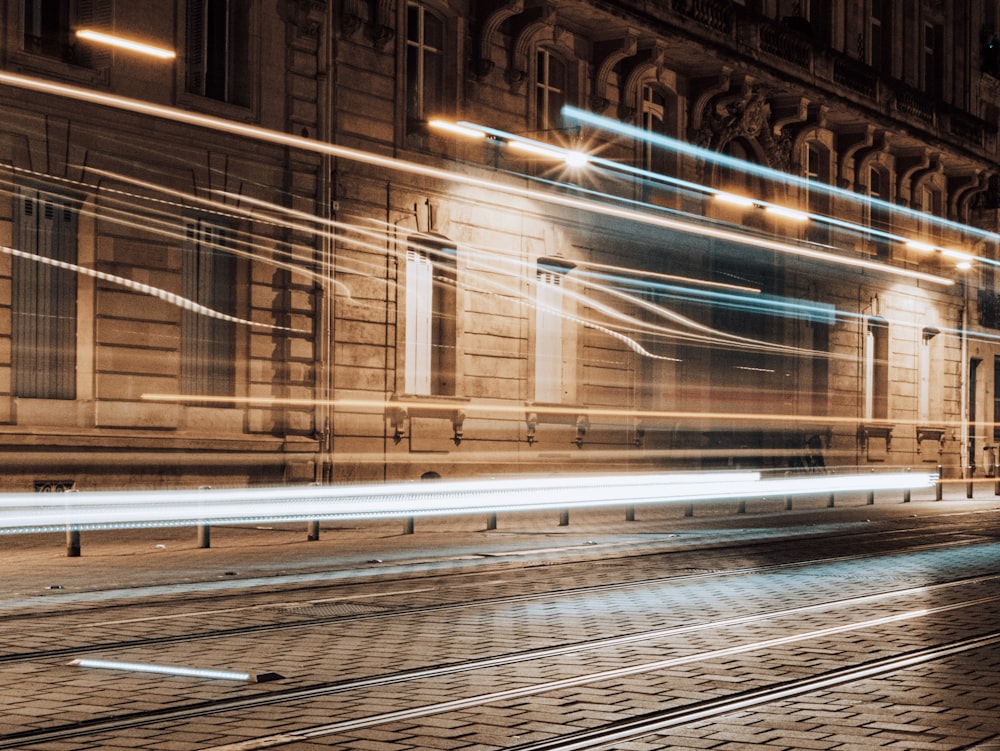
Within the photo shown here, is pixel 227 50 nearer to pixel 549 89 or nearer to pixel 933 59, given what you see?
pixel 549 89

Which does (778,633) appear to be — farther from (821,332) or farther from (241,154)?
(821,332)

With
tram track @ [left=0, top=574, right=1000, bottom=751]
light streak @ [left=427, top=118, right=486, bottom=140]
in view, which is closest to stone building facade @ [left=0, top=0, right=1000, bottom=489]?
light streak @ [left=427, top=118, right=486, bottom=140]

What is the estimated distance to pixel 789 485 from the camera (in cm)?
2725

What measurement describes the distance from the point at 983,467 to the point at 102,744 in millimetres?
42007

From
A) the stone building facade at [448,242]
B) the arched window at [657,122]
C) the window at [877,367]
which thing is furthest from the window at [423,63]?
the window at [877,367]

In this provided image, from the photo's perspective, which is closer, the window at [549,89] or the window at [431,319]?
the window at [431,319]

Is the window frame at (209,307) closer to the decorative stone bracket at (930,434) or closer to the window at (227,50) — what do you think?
the window at (227,50)

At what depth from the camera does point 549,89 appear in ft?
95.3

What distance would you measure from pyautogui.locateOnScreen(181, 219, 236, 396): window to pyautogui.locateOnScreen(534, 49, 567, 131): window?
8593 millimetres

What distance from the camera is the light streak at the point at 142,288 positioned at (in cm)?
1933

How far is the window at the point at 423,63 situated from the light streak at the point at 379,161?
1160 millimetres

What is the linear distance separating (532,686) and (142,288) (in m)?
14.0

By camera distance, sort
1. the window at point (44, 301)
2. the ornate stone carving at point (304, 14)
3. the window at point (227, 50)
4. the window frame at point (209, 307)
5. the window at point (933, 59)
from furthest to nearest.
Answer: the window at point (933, 59)
the ornate stone carving at point (304, 14)
the window at point (227, 50)
the window frame at point (209, 307)
the window at point (44, 301)

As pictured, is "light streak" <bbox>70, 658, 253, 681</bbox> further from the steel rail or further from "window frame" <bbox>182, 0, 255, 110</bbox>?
"window frame" <bbox>182, 0, 255, 110</bbox>
